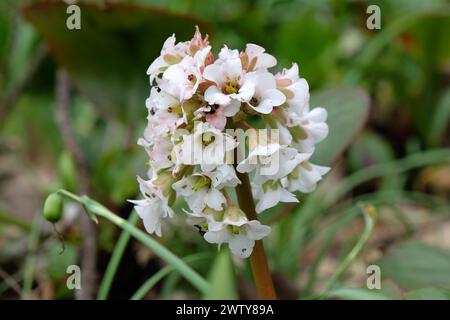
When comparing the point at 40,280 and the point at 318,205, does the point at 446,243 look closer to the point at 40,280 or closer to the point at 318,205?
the point at 318,205

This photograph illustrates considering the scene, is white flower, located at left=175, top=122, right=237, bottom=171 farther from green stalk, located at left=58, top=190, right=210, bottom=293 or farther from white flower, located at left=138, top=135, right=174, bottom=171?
green stalk, located at left=58, top=190, right=210, bottom=293

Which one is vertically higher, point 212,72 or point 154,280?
point 212,72

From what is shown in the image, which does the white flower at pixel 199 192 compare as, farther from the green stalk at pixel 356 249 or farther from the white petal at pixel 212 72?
the green stalk at pixel 356 249

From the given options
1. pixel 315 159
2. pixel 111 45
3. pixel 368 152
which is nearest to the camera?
pixel 315 159

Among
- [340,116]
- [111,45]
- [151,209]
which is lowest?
[151,209]

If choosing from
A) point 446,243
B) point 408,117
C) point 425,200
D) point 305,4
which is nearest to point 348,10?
point 305,4

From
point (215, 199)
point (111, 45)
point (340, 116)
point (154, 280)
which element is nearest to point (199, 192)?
point (215, 199)

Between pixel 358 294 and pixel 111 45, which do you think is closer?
pixel 358 294

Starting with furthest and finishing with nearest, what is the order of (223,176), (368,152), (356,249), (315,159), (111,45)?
(368,152)
(111,45)
(315,159)
(356,249)
(223,176)

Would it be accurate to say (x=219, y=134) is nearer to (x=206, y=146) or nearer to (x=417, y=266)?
(x=206, y=146)
